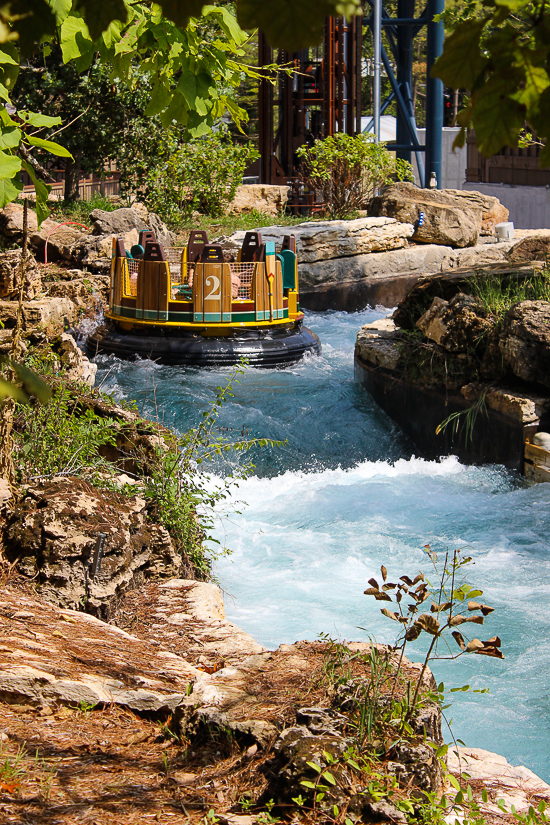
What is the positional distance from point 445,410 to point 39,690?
6.19 meters

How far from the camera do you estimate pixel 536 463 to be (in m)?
7.16

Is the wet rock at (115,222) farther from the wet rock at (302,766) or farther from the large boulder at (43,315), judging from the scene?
the wet rock at (302,766)

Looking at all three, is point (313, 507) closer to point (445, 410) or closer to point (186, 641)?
point (445, 410)

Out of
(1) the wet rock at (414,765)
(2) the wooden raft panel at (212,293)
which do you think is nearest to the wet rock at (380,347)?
(2) the wooden raft panel at (212,293)

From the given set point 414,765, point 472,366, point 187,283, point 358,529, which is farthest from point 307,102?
point 414,765

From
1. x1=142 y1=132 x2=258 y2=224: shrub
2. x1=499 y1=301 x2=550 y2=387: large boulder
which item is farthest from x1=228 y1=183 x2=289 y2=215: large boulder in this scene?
x1=499 y1=301 x2=550 y2=387: large boulder

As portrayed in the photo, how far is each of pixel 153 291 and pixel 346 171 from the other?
9735 millimetres

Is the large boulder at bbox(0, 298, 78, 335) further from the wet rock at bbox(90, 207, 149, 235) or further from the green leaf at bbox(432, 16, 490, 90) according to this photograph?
the wet rock at bbox(90, 207, 149, 235)

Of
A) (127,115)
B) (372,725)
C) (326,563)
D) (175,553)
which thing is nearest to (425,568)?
(326,563)

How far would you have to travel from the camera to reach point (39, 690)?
2635 mm

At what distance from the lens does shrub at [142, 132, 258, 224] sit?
17.8 m

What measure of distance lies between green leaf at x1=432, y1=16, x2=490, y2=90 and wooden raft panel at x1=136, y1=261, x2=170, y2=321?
31.7ft

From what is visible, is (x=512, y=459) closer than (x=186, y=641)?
No

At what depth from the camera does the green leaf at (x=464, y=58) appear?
1.24m
